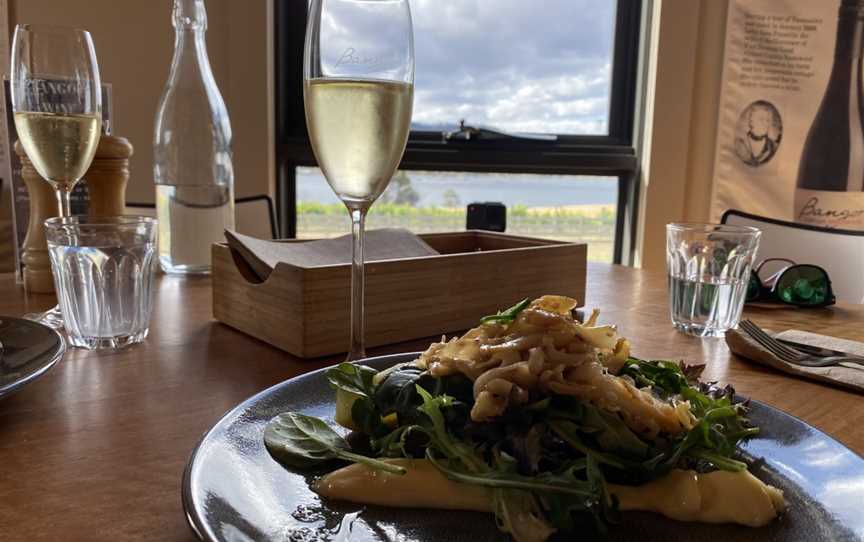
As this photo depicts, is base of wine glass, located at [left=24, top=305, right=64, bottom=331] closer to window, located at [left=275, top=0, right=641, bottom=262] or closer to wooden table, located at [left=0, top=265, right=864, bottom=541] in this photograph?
wooden table, located at [left=0, top=265, right=864, bottom=541]

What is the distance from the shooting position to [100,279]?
80cm

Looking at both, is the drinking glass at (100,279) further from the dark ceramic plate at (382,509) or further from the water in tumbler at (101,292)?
the dark ceramic plate at (382,509)

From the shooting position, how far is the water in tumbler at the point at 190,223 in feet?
4.27

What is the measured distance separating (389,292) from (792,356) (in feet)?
1.56

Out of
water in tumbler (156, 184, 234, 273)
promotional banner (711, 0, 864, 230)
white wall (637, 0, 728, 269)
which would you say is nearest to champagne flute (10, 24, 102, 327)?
water in tumbler (156, 184, 234, 273)

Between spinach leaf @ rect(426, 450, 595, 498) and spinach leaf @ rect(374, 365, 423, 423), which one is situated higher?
spinach leaf @ rect(374, 365, 423, 423)

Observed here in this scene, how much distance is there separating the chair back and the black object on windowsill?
687 mm

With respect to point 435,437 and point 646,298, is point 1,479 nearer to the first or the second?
point 435,437

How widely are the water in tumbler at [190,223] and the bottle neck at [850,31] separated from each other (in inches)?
91.4

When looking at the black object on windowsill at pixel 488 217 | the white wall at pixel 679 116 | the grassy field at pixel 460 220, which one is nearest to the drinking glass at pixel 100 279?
the black object on windowsill at pixel 488 217

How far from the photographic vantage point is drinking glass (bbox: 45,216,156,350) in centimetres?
80

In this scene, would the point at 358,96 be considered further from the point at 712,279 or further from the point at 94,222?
the point at 712,279

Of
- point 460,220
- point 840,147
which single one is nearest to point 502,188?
point 460,220

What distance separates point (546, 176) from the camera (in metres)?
2.87
